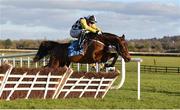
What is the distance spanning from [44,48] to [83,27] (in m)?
1.84

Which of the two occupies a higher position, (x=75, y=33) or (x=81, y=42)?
(x=75, y=33)

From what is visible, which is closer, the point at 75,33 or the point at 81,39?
the point at 81,39

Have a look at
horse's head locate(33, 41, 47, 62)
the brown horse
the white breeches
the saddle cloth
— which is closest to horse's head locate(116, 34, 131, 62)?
the brown horse

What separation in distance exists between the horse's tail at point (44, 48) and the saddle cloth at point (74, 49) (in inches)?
35.0

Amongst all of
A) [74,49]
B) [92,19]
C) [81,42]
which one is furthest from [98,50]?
[92,19]

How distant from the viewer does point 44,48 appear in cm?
1562

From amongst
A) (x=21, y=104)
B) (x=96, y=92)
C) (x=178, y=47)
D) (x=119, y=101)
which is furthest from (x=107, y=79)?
(x=178, y=47)

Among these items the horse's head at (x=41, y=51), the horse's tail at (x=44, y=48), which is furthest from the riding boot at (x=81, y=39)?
the horse's head at (x=41, y=51)

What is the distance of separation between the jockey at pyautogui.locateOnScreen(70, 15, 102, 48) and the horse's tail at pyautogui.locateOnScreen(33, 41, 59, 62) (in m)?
1.00

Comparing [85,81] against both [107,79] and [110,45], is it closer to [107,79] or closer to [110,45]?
[107,79]

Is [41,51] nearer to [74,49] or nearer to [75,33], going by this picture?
[75,33]

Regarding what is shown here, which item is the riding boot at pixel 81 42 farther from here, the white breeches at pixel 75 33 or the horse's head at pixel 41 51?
the horse's head at pixel 41 51

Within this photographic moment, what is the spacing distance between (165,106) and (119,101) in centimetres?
128

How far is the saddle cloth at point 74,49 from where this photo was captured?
14188 millimetres
